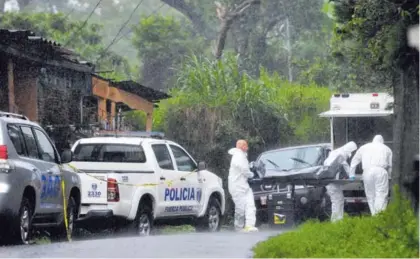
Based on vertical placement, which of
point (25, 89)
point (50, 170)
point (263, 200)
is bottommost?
point (263, 200)

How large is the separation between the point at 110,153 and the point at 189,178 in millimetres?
1867

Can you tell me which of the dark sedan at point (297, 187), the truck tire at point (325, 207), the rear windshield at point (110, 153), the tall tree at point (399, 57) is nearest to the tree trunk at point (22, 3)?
the dark sedan at point (297, 187)

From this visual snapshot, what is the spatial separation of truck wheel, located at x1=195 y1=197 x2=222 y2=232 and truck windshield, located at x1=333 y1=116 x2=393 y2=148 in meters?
4.07

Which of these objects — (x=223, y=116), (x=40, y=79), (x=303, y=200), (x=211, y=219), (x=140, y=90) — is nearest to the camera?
(x=211, y=219)

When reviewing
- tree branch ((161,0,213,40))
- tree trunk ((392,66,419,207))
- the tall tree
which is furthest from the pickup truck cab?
tree branch ((161,0,213,40))

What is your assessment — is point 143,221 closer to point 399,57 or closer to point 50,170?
point 50,170

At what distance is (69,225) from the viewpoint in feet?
54.3

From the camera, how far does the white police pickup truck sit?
17359 millimetres

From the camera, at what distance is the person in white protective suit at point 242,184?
65.2ft

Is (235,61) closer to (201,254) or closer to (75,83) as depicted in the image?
(75,83)

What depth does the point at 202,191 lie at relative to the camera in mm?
20188

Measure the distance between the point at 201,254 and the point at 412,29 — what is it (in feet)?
11.8

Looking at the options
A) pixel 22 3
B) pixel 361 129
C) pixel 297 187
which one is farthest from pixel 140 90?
pixel 22 3

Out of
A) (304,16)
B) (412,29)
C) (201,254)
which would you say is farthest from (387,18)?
(304,16)
